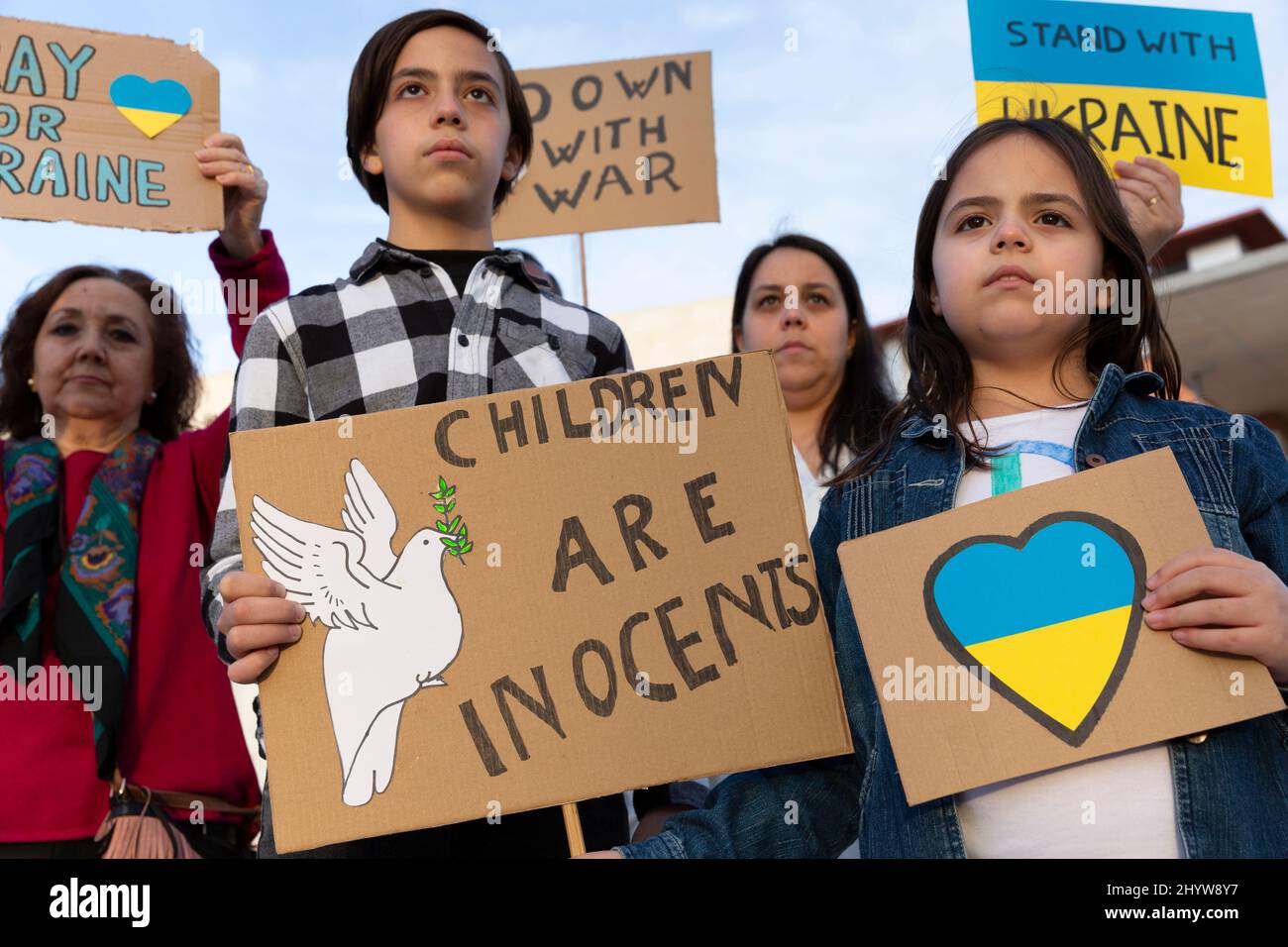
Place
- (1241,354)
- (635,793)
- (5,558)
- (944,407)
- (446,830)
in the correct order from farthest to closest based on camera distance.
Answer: (1241,354), (5,558), (635,793), (944,407), (446,830)

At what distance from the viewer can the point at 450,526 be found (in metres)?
1.78

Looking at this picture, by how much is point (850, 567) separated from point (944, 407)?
1.48 feet

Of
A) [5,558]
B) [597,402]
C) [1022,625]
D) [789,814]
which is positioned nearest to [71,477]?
[5,558]

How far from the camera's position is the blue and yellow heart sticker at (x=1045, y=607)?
161cm

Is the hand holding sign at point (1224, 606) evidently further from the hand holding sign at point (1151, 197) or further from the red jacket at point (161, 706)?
Answer: the red jacket at point (161, 706)

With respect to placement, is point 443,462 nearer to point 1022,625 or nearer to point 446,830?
point 446,830

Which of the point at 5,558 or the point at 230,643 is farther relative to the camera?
the point at 5,558

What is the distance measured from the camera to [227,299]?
2.87 metres

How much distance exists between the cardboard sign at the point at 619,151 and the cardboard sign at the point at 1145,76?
117 centimetres

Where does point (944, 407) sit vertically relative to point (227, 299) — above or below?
below

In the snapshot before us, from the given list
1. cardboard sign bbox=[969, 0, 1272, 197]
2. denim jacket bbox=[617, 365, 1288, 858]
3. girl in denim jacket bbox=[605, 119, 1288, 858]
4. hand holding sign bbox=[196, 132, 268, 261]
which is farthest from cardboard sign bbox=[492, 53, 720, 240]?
denim jacket bbox=[617, 365, 1288, 858]
